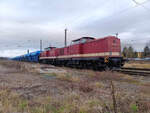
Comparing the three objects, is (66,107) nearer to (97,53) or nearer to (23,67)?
(97,53)

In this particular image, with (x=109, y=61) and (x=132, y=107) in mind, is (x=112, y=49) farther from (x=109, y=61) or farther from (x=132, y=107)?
(x=132, y=107)

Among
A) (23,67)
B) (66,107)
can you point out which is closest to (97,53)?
(23,67)

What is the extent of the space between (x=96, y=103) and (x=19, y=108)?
206cm

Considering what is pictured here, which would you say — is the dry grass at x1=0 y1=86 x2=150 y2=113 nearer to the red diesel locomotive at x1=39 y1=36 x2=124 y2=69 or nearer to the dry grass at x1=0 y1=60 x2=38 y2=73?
the red diesel locomotive at x1=39 y1=36 x2=124 y2=69

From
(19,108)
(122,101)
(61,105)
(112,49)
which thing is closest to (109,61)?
(112,49)

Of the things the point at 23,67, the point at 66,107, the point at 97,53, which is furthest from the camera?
the point at 23,67

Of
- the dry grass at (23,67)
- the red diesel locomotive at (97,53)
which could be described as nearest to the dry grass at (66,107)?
the red diesel locomotive at (97,53)

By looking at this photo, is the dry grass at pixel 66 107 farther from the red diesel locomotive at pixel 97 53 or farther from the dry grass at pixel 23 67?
the dry grass at pixel 23 67

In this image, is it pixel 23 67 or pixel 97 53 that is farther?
pixel 23 67

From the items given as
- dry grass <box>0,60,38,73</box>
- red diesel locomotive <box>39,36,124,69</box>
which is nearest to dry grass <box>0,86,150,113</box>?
red diesel locomotive <box>39,36,124,69</box>

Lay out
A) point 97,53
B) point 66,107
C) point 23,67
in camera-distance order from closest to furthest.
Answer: point 66,107, point 97,53, point 23,67

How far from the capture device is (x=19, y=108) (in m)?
3.41

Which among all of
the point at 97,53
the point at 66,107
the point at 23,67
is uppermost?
the point at 97,53

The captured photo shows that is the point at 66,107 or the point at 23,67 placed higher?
the point at 23,67
